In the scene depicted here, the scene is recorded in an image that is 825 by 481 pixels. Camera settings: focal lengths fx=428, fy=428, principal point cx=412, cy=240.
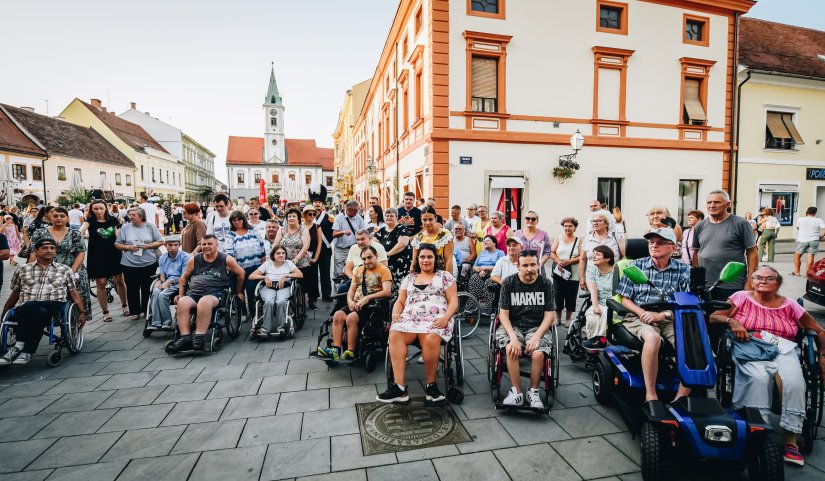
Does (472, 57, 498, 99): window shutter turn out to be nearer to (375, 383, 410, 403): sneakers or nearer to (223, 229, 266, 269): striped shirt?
(223, 229, 266, 269): striped shirt

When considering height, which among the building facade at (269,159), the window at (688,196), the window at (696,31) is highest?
the building facade at (269,159)

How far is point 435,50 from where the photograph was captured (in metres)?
12.8

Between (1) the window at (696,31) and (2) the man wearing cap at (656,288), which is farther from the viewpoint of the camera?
(1) the window at (696,31)

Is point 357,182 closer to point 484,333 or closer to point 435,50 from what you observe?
point 435,50

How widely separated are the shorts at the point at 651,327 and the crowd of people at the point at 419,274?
13 mm

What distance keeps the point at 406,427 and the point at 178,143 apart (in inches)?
2610

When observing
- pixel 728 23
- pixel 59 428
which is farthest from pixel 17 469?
pixel 728 23

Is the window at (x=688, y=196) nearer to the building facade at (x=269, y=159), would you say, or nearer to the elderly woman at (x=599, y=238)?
the elderly woman at (x=599, y=238)

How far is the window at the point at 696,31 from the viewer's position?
49.8 feet

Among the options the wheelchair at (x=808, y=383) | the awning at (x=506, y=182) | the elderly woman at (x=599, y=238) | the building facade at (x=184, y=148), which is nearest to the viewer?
the wheelchair at (x=808, y=383)

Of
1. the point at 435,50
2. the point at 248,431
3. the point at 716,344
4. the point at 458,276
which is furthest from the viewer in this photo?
the point at 435,50

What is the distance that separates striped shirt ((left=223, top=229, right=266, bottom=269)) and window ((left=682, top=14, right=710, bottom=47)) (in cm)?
1620

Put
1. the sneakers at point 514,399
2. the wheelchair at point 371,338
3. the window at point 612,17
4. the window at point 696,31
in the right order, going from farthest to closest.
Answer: the window at point 696,31 < the window at point 612,17 < the wheelchair at point 371,338 < the sneakers at point 514,399

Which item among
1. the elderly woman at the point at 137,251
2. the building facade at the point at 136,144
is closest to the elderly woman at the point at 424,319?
the elderly woman at the point at 137,251
